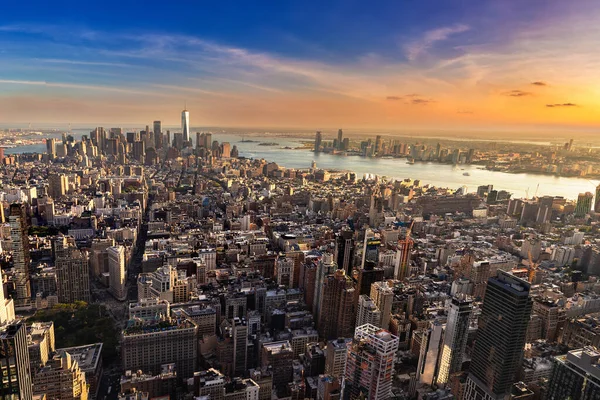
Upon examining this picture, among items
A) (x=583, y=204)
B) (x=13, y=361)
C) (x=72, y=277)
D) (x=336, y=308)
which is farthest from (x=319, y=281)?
(x=583, y=204)

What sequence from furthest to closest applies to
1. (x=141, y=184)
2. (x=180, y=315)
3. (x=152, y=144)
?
(x=152, y=144) → (x=141, y=184) → (x=180, y=315)

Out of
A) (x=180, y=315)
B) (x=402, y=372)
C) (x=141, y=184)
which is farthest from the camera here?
(x=141, y=184)

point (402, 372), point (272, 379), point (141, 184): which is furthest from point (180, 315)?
point (141, 184)

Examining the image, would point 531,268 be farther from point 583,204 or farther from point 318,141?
point 318,141

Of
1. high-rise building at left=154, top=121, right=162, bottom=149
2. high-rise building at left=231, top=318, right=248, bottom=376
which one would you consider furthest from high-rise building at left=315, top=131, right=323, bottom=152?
high-rise building at left=231, top=318, right=248, bottom=376

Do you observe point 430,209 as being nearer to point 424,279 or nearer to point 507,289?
point 424,279

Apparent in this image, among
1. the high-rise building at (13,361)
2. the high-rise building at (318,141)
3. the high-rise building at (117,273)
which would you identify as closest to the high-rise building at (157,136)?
the high-rise building at (318,141)
